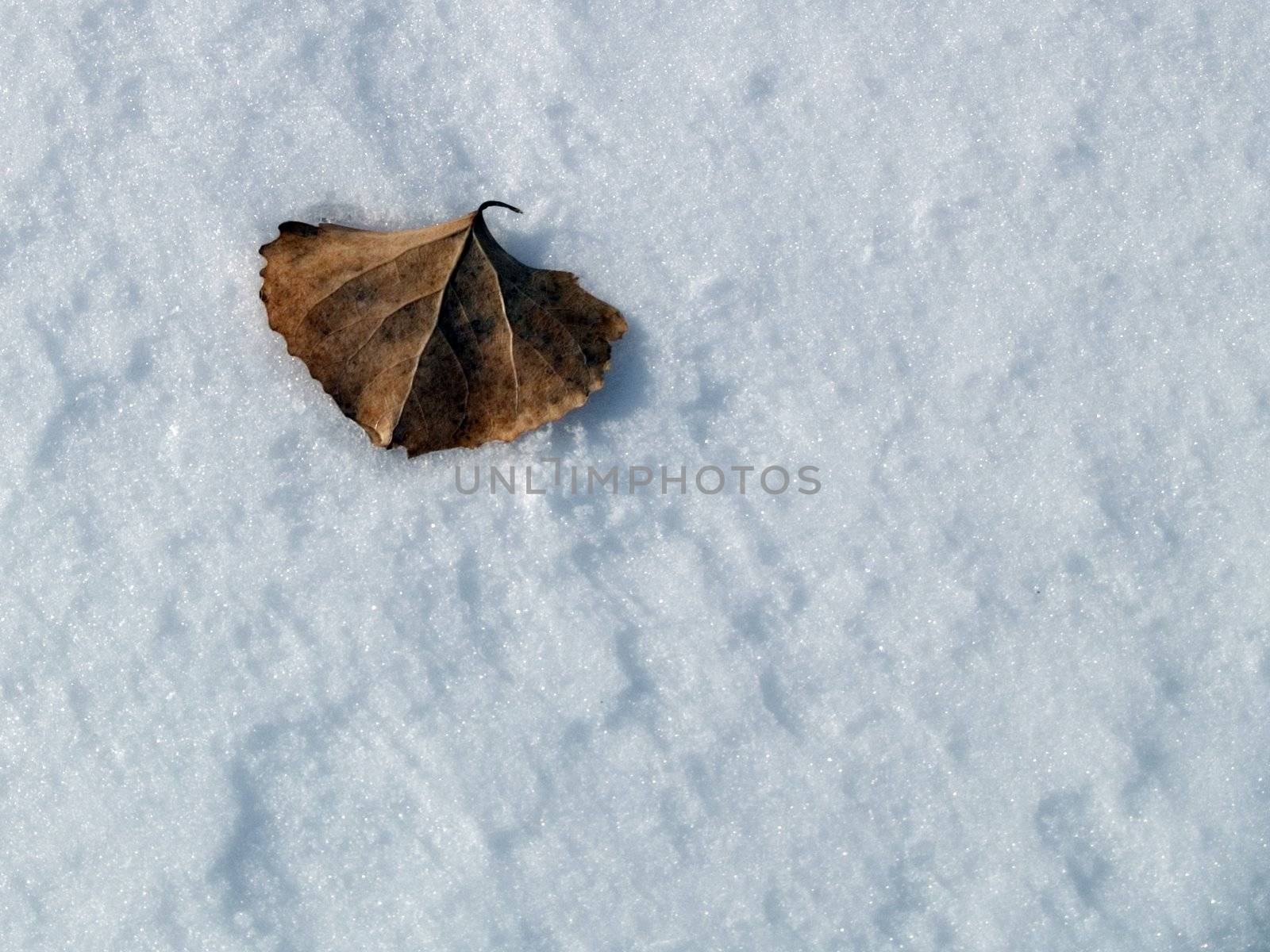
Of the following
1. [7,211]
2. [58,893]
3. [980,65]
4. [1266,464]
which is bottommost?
[58,893]

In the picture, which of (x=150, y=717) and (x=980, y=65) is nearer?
(x=150, y=717)

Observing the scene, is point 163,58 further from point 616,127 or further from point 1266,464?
point 1266,464

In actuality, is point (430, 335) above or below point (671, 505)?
above

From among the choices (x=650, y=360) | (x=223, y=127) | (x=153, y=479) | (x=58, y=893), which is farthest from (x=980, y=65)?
(x=58, y=893)
